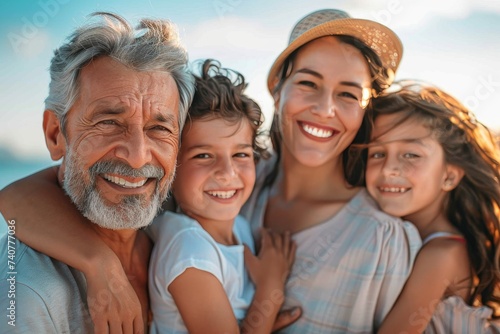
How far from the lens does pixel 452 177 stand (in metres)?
3.26

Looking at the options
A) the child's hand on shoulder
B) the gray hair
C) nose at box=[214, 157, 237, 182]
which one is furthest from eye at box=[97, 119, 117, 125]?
the child's hand on shoulder

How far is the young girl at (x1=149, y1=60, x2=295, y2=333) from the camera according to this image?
2.64 metres

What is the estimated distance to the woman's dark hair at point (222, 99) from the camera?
2910 millimetres

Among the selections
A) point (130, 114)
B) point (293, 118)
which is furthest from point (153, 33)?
point (293, 118)

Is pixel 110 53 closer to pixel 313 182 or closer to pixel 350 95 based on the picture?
pixel 350 95

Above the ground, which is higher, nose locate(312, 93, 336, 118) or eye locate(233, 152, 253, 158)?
nose locate(312, 93, 336, 118)

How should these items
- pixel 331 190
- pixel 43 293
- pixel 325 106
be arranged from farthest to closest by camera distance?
pixel 331 190, pixel 325 106, pixel 43 293

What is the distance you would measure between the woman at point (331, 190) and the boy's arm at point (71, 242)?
0.03 metres

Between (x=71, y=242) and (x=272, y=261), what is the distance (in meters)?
1.11

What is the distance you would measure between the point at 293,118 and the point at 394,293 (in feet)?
3.88

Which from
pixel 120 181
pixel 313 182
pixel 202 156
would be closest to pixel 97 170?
pixel 120 181

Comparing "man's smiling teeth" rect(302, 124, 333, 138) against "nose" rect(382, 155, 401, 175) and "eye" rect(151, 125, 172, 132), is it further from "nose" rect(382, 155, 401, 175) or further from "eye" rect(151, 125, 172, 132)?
"eye" rect(151, 125, 172, 132)

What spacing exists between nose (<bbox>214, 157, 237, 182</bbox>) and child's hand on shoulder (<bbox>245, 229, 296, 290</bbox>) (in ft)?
1.52

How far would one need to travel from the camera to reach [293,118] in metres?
3.37
